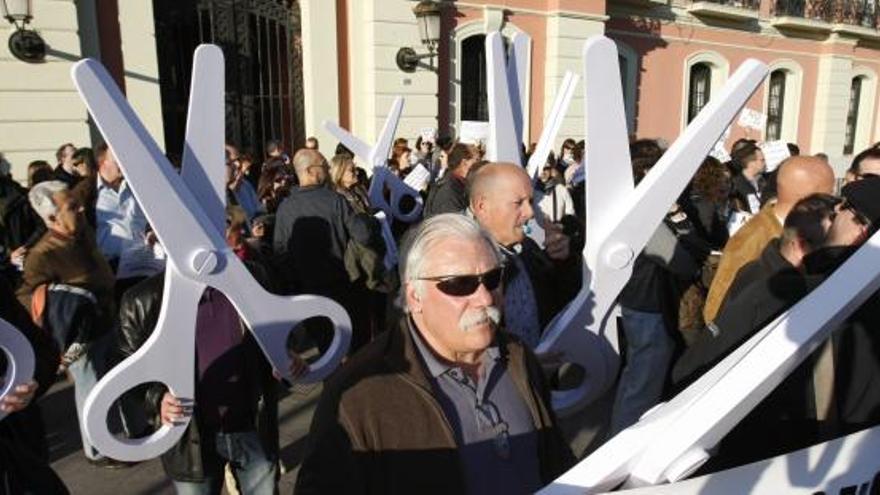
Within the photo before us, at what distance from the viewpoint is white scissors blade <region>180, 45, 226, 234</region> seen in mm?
2428

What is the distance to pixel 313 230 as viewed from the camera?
13.8ft

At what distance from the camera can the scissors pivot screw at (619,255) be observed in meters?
2.20

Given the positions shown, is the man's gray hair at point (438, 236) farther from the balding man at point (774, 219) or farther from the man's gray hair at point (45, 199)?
the man's gray hair at point (45, 199)

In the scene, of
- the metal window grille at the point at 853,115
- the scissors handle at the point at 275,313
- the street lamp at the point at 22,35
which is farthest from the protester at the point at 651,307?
the metal window grille at the point at 853,115

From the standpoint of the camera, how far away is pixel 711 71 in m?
15.7

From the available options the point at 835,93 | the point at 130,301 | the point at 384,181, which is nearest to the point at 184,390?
the point at 130,301

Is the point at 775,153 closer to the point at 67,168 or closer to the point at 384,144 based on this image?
the point at 384,144

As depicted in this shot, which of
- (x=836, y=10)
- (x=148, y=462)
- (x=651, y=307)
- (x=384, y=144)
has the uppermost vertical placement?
(x=836, y=10)

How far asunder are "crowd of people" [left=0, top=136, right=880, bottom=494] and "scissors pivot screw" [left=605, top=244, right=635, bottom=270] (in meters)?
0.37

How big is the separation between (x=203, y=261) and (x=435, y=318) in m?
1.14

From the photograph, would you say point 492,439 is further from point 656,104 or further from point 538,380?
point 656,104

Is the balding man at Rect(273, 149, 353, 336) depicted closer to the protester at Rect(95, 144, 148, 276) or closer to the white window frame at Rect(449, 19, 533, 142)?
the protester at Rect(95, 144, 148, 276)

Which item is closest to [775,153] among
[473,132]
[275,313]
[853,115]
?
[473,132]

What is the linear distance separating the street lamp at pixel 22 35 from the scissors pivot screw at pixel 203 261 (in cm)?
617
